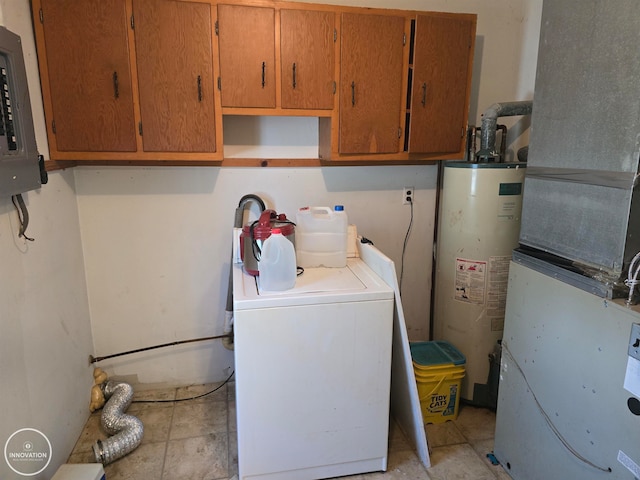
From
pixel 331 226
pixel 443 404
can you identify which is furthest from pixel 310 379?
pixel 443 404

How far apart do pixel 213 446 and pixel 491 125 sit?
2242 millimetres

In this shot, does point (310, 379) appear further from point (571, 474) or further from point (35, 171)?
point (35, 171)

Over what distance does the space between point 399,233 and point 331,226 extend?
2.38ft

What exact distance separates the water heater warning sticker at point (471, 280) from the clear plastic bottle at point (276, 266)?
3.43 ft

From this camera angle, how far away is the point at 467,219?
2318mm

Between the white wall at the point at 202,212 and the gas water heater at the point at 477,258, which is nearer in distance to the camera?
the gas water heater at the point at 477,258

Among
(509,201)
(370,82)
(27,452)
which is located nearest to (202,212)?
(370,82)

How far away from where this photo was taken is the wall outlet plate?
4.10 ft

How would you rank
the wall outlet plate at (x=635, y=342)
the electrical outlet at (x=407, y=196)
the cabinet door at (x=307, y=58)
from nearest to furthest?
the wall outlet plate at (x=635, y=342) < the cabinet door at (x=307, y=58) < the electrical outlet at (x=407, y=196)

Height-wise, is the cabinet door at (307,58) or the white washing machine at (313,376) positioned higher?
the cabinet door at (307,58)

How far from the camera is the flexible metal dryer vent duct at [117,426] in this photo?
79.3 inches

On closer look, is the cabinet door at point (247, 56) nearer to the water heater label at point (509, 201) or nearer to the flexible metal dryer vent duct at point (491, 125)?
the flexible metal dryer vent duct at point (491, 125)

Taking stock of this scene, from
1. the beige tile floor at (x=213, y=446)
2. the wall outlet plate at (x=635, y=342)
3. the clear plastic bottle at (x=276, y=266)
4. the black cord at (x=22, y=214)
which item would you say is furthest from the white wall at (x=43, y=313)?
the wall outlet plate at (x=635, y=342)

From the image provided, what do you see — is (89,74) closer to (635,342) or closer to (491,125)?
(491,125)
